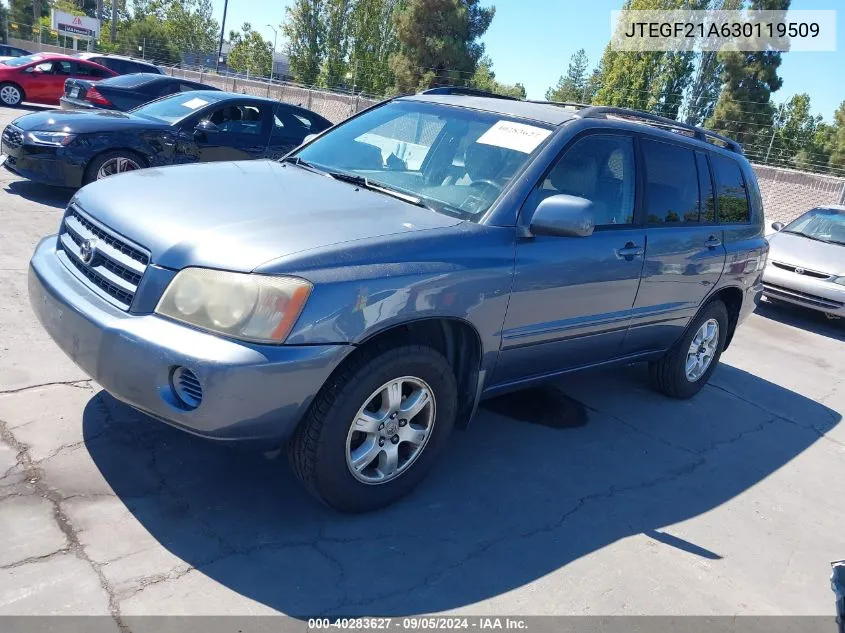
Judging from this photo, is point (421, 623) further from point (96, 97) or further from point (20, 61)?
point (20, 61)

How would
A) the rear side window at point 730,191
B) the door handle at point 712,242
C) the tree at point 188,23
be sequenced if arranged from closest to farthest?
1. the door handle at point 712,242
2. the rear side window at point 730,191
3. the tree at point 188,23

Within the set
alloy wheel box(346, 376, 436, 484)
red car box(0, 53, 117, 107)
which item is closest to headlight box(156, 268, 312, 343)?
alloy wheel box(346, 376, 436, 484)

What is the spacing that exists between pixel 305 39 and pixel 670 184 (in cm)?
5269

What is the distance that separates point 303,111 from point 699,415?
662 cm

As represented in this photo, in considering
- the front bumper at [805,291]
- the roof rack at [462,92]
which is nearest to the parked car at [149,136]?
the roof rack at [462,92]

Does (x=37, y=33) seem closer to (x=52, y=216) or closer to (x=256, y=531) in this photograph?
(x=52, y=216)

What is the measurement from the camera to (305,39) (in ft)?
173

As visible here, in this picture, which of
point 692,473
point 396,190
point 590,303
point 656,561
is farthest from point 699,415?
point 396,190

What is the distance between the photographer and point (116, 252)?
312 cm

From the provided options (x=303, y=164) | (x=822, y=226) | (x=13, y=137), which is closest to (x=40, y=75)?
(x=13, y=137)

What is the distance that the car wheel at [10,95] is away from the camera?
18.0m

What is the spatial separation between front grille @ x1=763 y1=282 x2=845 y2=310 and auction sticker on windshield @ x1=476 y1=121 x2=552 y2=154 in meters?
6.39

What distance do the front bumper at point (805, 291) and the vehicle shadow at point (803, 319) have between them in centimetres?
27

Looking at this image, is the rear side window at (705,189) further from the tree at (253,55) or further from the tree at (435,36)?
the tree at (253,55)
